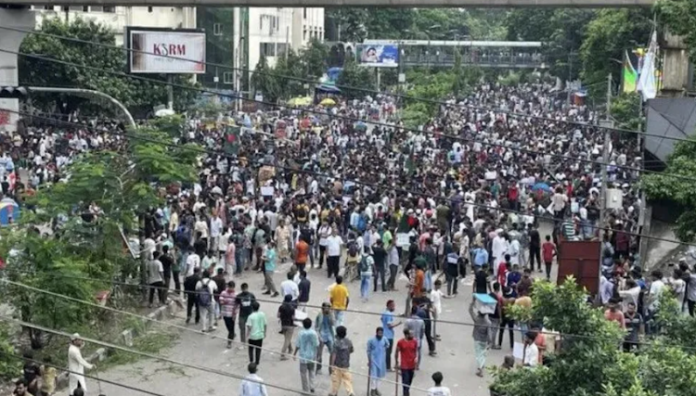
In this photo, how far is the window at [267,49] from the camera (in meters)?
69.6

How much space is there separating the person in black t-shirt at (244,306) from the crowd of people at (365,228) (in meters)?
0.03

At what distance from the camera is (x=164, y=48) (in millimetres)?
44188

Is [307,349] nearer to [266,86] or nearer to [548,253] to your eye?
[548,253]

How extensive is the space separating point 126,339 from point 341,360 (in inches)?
160

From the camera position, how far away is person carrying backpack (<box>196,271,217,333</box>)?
17938 mm

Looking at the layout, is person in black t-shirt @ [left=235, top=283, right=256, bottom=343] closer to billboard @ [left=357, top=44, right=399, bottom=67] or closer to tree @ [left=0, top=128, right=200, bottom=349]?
tree @ [left=0, top=128, right=200, bottom=349]

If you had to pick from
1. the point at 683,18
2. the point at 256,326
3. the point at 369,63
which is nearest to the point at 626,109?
the point at 683,18

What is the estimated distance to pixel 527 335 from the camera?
48.5ft

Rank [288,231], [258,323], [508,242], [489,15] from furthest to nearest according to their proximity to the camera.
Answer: [489,15] → [288,231] → [508,242] → [258,323]

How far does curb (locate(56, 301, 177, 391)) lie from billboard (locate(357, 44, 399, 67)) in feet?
173

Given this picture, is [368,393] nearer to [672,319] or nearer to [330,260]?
[672,319]

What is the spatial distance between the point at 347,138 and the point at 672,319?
106 feet

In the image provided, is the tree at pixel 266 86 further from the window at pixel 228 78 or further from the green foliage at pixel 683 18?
the green foliage at pixel 683 18

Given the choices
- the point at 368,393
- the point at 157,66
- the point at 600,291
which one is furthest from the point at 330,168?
the point at 368,393
